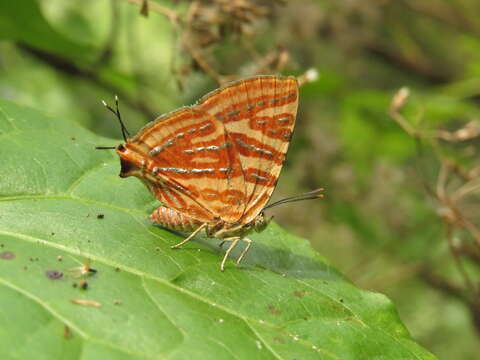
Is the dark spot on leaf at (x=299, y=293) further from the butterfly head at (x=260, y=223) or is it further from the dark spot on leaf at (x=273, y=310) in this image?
the butterfly head at (x=260, y=223)

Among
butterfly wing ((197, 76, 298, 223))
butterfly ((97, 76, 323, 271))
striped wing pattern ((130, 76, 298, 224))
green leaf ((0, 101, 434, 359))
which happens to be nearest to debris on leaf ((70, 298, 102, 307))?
green leaf ((0, 101, 434, 359))

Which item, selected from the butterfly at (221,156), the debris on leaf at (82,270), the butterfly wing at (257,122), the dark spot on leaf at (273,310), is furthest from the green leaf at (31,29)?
the dark spot on leaf at (273,310)

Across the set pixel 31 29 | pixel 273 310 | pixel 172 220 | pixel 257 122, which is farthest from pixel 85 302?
pixel 31 29

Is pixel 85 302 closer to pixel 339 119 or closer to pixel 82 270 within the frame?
pixel 82 270

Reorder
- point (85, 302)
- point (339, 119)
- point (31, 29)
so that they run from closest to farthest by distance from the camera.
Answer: point (85, 302), point (31, 29), point (339, 119)

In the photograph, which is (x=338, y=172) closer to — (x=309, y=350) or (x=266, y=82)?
(x=266, y=82)

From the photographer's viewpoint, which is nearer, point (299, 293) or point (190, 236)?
point (299, 293)

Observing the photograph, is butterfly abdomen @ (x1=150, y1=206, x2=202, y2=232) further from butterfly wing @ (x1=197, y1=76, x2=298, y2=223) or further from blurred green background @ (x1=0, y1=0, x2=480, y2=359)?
blurred green background @ (x1=0, y1=0, x2=480, y2=359)
